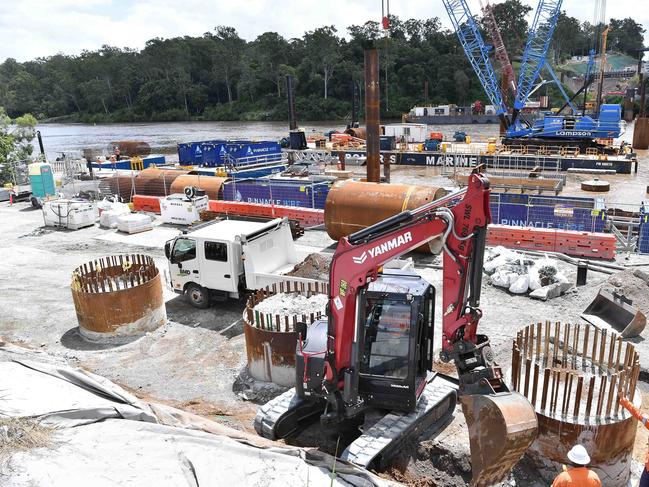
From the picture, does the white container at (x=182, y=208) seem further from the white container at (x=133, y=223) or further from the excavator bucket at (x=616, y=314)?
the excavator bucket at (x=616, y=314)

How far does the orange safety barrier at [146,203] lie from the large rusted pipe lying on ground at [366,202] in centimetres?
1090

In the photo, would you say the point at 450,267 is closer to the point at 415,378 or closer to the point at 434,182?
the point at 415,378

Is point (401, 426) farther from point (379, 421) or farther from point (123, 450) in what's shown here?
point (123, 450)

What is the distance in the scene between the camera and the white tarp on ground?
4.79 m

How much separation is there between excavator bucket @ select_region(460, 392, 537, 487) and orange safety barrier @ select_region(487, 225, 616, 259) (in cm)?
1239

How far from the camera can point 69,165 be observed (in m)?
34.3

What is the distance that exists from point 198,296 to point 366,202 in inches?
272

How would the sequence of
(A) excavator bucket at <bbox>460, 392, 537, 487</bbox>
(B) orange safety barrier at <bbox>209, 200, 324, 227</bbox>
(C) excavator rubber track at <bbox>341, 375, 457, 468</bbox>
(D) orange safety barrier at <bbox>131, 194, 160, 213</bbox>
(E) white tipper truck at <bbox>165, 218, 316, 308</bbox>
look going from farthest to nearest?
(D) orange safety barrier at <bbox>131, 194, 160, 213</bbox> → (B) orange safety barrier at <bbox>209, 200, 324, 227</bbox> → (E) white tipper truck at <bbox>165, 218, 316, 308</bbox> → (C) excavator rubber track at <bbox>341, 375, 457, 468</bbox> → (A) excavator bucket at <bbox>460, 392, 537, 487</bbox>

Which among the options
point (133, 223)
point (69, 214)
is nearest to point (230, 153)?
point (69, 214)

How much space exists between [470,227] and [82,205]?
2146cm

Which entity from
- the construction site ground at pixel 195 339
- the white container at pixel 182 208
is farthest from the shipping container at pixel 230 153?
the construction site ground at pixel 195 339

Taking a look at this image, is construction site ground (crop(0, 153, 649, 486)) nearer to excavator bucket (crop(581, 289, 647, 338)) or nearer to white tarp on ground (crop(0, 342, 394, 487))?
excavator bucket (crop(581, 289, 647, 338))

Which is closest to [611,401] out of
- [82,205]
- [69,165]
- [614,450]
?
[614,450]

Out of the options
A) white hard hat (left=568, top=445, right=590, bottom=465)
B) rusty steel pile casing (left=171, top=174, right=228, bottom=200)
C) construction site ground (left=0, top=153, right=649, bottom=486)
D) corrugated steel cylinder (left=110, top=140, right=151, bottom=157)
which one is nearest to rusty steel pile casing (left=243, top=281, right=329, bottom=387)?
construction site ground (left=0, top=153, right=649, bottom=486)
